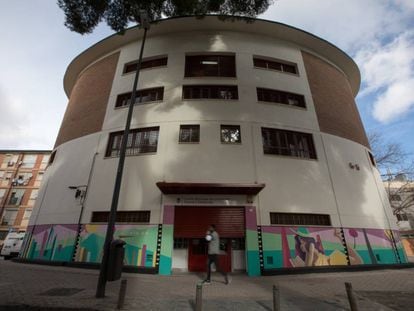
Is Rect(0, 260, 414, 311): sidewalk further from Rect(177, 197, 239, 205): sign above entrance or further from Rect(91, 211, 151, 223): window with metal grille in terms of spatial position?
Rect(177, 197, 239, 205): sign above entrance

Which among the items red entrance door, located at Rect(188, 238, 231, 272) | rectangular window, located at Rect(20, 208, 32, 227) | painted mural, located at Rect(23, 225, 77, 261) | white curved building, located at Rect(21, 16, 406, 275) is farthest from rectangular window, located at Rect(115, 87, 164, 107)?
rectangular window, located at Rect(20, 208, 32, 227)

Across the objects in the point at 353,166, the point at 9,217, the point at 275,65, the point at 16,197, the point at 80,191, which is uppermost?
the point at 275,65

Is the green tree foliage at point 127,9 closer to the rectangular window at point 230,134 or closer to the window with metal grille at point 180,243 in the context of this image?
the rectangular window at point 230,134

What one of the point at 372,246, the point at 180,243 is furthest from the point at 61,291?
the point at 372,246

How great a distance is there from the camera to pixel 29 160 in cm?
3903

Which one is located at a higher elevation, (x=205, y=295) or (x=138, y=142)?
(x=138, y=142)

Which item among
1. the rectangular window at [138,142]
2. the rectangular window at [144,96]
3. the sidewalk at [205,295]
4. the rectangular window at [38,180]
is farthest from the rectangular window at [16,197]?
the sidewalk at [205,295]

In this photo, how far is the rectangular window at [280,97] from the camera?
1335 centimetres

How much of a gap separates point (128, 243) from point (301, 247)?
7.78 m

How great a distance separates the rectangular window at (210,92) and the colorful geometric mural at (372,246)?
9.46 meters

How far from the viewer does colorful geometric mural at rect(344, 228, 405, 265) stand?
34.1ft

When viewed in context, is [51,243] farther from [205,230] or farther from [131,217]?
[205,230]

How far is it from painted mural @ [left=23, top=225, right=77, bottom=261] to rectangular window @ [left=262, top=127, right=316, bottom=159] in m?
10.8

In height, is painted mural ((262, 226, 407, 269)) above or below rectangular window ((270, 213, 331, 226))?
below
